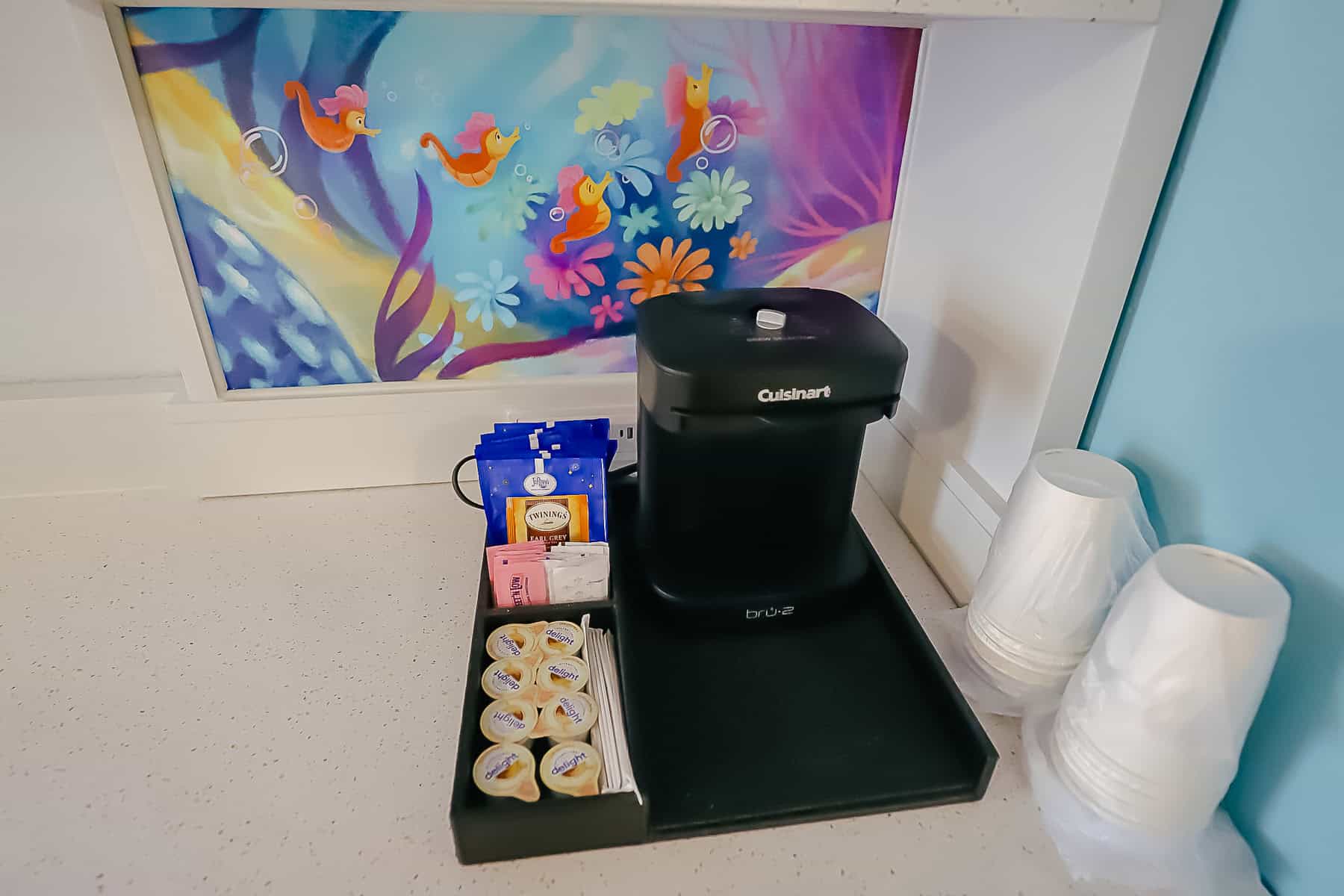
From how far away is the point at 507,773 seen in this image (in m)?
0.60

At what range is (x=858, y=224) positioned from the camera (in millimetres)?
989

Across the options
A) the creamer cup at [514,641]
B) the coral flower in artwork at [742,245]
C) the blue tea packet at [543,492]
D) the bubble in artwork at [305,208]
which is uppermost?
the bubble in artwork at [305,208]

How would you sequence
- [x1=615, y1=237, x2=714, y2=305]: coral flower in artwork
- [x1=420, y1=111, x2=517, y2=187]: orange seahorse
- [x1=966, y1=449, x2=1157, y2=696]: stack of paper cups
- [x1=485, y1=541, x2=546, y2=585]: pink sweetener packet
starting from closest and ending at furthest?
[x1=966, y1=449, x2=1157, y2=696]: stack of paper cups, [x1=485, y1=541, x2=546, y2=585]: pink sweetener packet, [x1=420, y1=111, x2=517, y2=187]: orange seahorse, [x1=615, y1=237, x2=714, y2=305]: coral flower in artwork

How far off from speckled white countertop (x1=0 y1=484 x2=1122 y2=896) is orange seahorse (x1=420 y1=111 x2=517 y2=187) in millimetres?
388

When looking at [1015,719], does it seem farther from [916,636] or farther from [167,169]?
[167,169]

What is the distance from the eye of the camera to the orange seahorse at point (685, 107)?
0.87 m

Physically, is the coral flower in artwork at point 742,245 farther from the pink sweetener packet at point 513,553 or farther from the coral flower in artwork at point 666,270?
the pink sweetener packet at point 513,553

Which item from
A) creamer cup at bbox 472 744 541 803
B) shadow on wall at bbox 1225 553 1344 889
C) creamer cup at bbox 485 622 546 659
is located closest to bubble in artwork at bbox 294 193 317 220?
creamer cup at bbox 485 622 546 659

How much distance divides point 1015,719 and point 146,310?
1012 millimetres

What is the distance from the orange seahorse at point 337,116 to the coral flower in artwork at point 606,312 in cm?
30

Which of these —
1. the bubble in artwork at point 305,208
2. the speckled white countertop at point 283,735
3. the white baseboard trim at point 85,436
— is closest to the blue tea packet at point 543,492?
the speckled white countertop at point 283,735

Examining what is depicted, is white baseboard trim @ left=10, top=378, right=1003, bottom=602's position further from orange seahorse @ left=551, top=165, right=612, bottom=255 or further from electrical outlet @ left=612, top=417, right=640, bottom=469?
orange seahorse @ left=551, top=165, right=612, bottom=255

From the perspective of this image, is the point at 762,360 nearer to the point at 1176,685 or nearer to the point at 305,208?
the point at 1176,685

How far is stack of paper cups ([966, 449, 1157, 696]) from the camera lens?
616 millimetres
